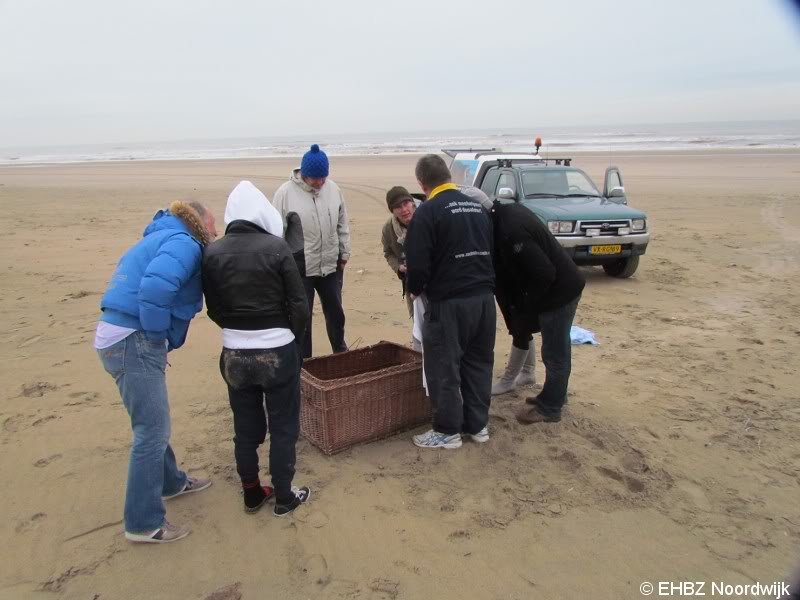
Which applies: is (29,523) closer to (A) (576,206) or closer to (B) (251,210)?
(B) (251,210)

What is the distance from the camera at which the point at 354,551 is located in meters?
3.14

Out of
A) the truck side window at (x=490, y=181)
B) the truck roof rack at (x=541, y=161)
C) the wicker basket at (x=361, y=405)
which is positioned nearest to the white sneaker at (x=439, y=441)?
the wicker basket at (x=361, y=405)

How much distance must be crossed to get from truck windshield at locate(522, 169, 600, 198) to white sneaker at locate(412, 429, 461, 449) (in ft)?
20.7

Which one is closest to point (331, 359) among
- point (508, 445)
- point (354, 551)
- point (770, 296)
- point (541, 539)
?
point (508, 445)

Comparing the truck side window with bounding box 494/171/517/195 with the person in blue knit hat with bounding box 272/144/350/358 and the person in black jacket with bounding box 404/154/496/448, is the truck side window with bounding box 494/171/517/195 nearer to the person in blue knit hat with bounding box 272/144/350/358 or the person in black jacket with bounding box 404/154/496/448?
the person in blue knit hat with bounding box 272/144/350/358

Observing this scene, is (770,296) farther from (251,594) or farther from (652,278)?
(251,594)

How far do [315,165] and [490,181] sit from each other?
6.21 metres

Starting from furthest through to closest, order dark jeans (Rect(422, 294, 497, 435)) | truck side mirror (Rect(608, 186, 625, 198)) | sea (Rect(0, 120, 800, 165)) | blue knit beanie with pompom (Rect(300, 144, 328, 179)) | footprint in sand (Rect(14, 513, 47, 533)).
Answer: sea (Rect(0, 120, 800, 165)) → truck side mirror (Rect(608, 186, 625, 198)) → blue knit beanie with pompom (Rect(300, 144, 328, 179)) → dark jeans (Rect(422, 294, 497, 435)) → footprint in sand (Rect(14, 513, 47, 533))

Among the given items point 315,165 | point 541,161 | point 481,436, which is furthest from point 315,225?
point 541,161

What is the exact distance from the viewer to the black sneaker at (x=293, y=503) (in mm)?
3396

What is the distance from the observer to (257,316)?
3.07 meters

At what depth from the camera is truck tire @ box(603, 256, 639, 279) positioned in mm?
9219

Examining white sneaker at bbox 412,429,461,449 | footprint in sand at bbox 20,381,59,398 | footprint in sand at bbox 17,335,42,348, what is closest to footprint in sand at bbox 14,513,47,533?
footprint in sand at bbox 20,381,59,398

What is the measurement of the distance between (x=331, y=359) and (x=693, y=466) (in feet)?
8.72
